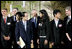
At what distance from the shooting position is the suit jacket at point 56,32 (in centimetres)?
2092

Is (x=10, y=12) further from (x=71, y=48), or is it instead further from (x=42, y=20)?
(x=71, y=48)

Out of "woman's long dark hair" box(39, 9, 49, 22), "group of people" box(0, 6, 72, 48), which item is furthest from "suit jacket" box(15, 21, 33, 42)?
"woman's long dark hair" box(39, 9, 49, 22)

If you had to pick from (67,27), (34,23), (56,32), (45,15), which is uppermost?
(45,15)

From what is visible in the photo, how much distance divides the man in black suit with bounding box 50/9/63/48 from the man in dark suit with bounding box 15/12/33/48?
2.74ft

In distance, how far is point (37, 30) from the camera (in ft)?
68.8

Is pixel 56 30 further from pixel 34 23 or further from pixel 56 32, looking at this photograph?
pixel 34 23

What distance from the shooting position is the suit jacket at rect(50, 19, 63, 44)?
2092cm

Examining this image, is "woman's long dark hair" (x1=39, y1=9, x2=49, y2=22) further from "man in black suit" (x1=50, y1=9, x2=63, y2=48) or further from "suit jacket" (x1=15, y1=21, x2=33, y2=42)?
"suit jacket" (x1=15, y1=21, x2=33, y2=42)

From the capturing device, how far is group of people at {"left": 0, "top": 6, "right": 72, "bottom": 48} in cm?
2094

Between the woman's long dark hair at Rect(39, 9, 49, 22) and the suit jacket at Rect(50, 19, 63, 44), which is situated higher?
the woman's long dark hair at Rect(39, 9, 49, 22)

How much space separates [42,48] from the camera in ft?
69.1

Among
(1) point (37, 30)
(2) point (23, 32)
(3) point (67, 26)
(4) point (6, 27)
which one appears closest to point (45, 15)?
(1) point (37, 30)

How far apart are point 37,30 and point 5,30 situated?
3.98 ft

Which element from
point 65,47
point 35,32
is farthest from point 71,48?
point 35,32
